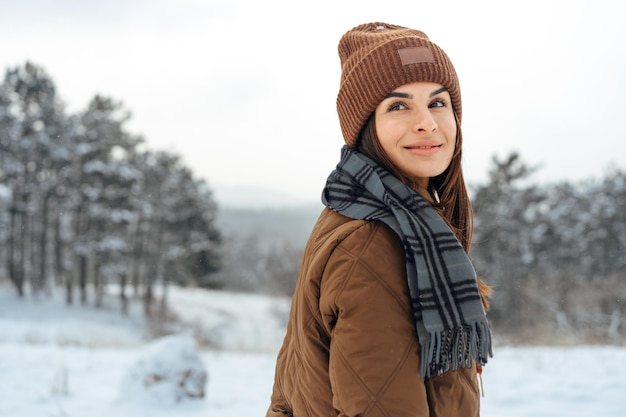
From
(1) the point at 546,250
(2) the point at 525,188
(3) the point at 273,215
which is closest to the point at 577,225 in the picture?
A: (1) the point at 546,250

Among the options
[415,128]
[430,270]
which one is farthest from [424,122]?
[430,270]

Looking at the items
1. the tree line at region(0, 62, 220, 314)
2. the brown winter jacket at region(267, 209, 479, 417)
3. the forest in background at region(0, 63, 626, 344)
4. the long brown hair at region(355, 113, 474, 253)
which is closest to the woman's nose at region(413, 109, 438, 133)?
the long brown hair at region(355, 113, 474, 253)

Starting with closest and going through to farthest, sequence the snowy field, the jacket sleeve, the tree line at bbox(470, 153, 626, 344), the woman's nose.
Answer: the jacket sleeve < the woman's nose < the snowy field < the tree line at bbox(470, 153, 626, 344)

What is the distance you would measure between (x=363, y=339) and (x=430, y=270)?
228mm

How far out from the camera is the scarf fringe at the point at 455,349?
1225mm

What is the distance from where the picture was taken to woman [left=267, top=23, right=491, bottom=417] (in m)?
1.20

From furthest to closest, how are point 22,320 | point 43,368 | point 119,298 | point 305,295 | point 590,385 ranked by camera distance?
point 119,298 < point 22,320 < point 43,368 < point 590,385 < point 305,295

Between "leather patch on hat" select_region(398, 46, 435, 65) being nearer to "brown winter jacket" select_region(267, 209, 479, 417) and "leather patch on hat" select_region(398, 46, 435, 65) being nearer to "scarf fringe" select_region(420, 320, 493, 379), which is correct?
"brown winter jacket" select_region(267, 209, 479, 417)

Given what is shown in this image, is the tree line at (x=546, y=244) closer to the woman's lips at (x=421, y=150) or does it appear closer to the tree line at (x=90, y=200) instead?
the tree line at (x=90, y=200)

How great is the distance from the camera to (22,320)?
83.1 feet

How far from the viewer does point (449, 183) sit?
1620mm

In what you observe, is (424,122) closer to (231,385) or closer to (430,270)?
(430,270)

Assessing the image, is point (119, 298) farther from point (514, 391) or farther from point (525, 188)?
point (514, 391)

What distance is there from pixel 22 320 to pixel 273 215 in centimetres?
11564
